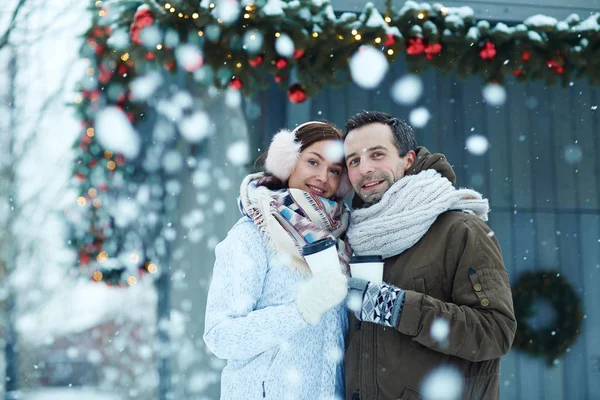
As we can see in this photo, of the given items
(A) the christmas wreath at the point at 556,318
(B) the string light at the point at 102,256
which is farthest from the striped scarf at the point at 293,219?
(A) the christmas wreath at the point at 556,318

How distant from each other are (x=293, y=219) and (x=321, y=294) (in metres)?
0.36

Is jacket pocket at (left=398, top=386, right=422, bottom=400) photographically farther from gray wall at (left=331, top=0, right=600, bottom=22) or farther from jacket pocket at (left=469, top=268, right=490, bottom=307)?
gray wall at (left=331, top=0, right=600, bottom=22)

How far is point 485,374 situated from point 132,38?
357 cm

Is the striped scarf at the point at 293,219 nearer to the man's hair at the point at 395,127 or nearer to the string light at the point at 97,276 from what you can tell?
the man's hair at the point at 395,127

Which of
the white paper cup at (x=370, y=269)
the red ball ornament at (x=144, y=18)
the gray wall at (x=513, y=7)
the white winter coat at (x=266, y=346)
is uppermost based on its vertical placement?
the gray wall at (x=513, y=7)

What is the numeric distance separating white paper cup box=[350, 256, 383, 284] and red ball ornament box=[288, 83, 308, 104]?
114 inches

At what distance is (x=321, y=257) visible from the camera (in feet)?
6.97

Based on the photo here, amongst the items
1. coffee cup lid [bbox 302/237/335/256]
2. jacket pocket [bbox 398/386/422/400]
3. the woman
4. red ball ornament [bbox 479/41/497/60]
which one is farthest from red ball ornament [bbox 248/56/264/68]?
jacket pocket [bbox 398/386/422/400]

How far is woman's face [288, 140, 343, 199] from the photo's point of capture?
256 cm

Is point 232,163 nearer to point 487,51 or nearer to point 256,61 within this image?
point 256,61

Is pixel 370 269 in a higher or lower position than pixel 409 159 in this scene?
lower

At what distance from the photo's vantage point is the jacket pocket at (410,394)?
2.15 m

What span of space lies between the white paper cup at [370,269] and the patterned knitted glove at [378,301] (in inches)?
1.2

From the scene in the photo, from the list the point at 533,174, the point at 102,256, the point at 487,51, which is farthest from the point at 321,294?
the point at 533,174
